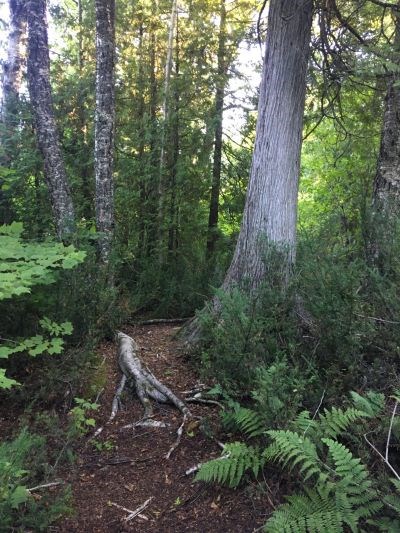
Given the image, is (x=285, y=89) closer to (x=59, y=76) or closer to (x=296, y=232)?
(x=296, y=232)

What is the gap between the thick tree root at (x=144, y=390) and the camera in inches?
167

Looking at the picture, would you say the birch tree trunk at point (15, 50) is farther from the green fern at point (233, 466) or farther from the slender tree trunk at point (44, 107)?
the green fern at point (233, 466)

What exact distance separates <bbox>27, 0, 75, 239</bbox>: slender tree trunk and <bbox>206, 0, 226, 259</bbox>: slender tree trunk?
3.84 m

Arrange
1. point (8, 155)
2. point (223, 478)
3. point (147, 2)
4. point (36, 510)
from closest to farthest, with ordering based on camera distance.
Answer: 1. point (36, 510)
2. point (223, 478)
3. point (8, 155)
4. point (147, 2)

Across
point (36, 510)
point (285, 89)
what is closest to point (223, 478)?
point (36, 510)

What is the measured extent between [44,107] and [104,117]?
985mm

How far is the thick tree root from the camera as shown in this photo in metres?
4.25

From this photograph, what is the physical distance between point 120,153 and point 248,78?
3.47 m

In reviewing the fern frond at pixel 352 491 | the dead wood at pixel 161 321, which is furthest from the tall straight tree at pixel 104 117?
the fern frond at pixel 352 491

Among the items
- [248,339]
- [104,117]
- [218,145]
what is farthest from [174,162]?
[248,339]

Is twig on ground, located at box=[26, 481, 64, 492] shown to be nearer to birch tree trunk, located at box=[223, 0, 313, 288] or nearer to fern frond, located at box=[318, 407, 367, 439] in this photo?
fern frond, located at box=[318, 407, 367, 439]

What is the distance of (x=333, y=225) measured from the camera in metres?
5.07

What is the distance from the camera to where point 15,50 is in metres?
9.62

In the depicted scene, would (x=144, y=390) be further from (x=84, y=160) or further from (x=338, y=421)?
(x=84, y=160)
